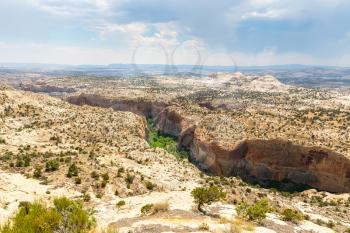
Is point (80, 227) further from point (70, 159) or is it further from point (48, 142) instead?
point (48, 142)

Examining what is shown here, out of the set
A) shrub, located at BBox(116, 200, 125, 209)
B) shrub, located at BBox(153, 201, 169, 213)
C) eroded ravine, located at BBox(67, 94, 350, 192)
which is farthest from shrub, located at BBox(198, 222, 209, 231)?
eroded ravine, located at BBox(67, 94, 350, 192)

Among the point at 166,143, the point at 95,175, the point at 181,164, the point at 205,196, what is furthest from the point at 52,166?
the point at 166,143

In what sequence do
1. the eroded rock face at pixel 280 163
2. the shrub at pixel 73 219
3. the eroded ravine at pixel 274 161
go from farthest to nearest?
1. the eroded ravine at pixel 274 161
2. the eroded rock face at pixel 280 163
3. the shrub at pixel 73 219

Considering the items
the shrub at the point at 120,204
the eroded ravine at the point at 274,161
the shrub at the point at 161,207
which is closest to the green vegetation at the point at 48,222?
the shrub at the point at 161,207

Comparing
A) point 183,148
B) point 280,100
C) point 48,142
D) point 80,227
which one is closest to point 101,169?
point 48,142

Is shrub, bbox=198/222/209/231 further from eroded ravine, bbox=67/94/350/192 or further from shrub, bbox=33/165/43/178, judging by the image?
eroded ravine, bbox=67/94/350/192

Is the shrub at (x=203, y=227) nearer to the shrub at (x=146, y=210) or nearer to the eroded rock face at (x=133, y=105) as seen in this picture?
the shrub at (x=146, y=210)
